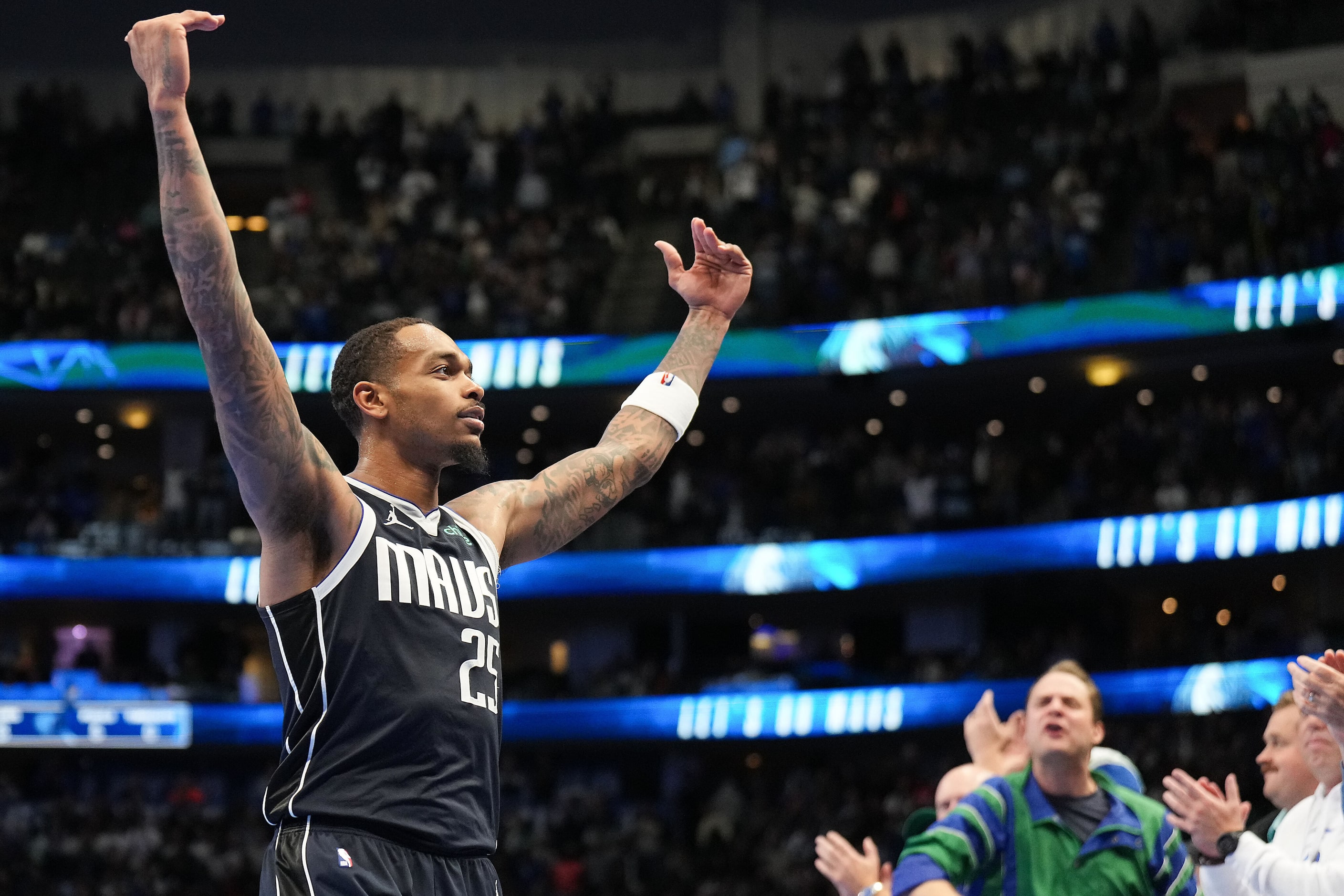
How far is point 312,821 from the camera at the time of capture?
3.19m

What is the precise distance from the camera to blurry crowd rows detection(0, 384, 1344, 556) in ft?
71.9

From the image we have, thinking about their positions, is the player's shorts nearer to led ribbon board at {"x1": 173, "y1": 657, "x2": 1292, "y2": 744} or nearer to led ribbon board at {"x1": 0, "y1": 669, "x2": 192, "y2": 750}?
led ribbon board at {"x1": 173, "y1": 657, "x2": 1292, "y2": 744}

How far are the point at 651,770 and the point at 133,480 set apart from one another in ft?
34.5

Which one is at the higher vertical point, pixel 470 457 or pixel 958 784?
pixel 470 457

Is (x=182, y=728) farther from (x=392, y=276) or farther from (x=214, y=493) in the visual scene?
(x=392, y=276)

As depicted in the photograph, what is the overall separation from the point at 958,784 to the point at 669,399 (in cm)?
277

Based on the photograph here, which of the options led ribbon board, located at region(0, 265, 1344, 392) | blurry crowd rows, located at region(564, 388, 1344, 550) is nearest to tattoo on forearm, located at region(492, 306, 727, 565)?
blurry crowd rows, located at region(564, 388, 1344, 550)

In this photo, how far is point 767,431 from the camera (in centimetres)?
2825

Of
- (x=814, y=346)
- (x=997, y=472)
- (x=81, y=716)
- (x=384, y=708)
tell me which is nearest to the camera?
(x=384, y=708)

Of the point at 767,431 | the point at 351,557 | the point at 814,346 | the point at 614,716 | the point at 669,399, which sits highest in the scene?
the point at 814,346

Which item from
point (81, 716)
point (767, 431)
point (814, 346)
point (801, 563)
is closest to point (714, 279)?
point (801, 563)

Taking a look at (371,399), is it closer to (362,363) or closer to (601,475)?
(362,363)

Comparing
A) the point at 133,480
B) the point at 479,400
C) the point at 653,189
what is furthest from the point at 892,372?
the point at 479,400

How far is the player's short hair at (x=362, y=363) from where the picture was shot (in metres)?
3.66
